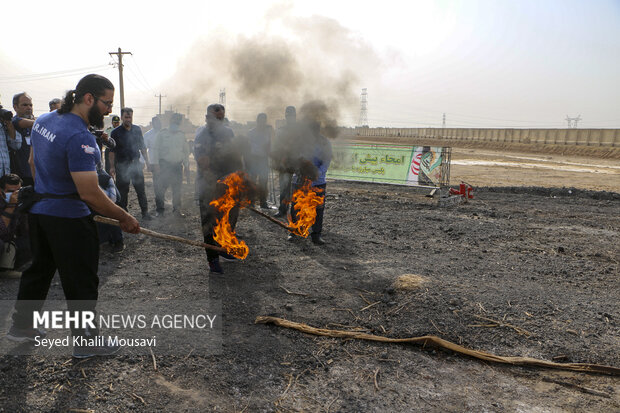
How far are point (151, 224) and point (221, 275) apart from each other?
3266 mm

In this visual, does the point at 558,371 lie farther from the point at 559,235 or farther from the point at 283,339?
the point at 559,235

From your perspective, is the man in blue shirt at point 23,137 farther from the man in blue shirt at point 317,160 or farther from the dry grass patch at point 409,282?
the dry grass patch at point 409,282

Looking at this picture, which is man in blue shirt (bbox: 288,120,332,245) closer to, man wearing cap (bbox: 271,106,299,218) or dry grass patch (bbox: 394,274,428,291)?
man wearing cap (bbox: 271,106,299,218)

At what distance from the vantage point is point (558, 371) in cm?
339

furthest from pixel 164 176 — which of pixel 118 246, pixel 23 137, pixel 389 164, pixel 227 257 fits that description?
pixel 389 164

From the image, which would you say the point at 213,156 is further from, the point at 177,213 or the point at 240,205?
the point at 177,213

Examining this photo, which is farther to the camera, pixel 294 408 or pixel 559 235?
pixel 559 235

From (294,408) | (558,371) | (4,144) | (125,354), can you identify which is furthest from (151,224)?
(558,371)

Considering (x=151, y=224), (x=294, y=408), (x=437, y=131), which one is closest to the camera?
(x=294, y=408)

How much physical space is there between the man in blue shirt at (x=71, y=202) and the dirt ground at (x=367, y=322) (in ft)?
1.73

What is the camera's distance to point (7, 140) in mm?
5344

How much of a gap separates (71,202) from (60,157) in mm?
331

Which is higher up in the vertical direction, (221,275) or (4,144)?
(4,144)

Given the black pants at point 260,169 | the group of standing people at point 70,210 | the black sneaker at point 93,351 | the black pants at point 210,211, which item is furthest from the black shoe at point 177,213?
the black sneaker at point 93,351
